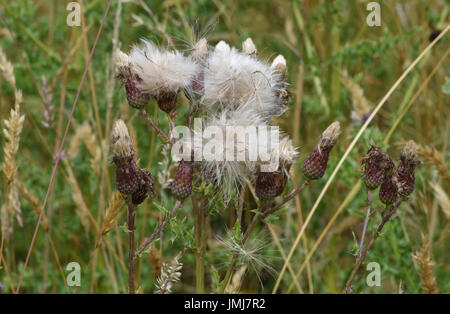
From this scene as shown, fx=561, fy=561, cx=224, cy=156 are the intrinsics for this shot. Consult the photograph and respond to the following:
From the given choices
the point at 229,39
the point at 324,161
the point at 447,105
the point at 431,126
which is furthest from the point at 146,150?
the point at 447,105

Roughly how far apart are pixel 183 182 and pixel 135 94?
365 mm

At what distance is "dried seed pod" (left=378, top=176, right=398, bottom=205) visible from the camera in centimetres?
185

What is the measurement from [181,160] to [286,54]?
1.91 metres

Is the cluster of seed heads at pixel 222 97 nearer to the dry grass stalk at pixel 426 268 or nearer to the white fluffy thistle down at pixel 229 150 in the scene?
the white fluffy thistle down at pixel 229 150

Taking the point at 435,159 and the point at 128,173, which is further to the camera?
the point at 435,159

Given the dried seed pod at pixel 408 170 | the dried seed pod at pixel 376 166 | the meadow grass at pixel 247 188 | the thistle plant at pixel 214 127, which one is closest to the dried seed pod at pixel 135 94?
the thistle plant at pixel 214 127

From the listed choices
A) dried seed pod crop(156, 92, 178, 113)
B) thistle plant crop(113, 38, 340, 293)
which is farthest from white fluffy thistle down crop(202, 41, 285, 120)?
dried seed pod crop(156, 92, 178, 113)

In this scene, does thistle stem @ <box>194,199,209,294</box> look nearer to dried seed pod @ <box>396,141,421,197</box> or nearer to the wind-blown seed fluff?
the wind-blown seed fluff

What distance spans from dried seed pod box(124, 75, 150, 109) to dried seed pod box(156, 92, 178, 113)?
0.05 m

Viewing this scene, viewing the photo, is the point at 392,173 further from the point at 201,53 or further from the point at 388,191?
the point at 201,53

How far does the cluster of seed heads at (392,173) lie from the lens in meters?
1.85

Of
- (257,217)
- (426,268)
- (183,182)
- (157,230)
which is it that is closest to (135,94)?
(183,182)

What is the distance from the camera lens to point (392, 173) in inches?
73.0
